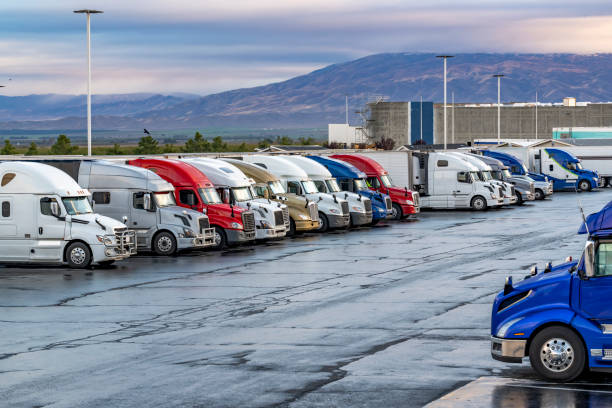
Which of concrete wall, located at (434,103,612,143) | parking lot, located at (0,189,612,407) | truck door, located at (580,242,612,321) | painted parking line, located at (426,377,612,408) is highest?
concrete wall, located at (434,103,612,143)

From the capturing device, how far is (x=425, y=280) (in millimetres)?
26656

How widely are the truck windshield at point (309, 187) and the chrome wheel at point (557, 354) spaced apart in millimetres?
30225

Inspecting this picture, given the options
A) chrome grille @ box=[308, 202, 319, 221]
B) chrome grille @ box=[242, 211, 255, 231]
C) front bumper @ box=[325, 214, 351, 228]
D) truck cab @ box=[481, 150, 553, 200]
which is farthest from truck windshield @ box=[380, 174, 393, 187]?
truck cab @ box=[481, 150, 553, 200]

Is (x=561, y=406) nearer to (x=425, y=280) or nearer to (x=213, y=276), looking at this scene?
(x=425, y=280)

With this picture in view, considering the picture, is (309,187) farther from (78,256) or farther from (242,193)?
(78,256)

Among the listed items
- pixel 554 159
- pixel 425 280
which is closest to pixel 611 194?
pixel 554 159

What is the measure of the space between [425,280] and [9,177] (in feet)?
41.9

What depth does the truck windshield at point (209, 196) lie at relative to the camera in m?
37.0

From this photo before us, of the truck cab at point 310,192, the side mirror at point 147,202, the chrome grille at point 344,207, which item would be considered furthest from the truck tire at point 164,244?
the chrome grille at point 344,207

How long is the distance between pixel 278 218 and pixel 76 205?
930 centimetres

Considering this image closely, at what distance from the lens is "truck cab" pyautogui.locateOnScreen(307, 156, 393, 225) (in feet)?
155

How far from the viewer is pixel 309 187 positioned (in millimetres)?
44906

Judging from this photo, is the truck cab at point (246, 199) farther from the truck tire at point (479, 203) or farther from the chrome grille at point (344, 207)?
the truck tire at point (479, 203)

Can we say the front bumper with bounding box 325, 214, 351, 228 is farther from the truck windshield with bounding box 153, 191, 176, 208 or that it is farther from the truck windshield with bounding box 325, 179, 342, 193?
the truck windshield with bounding box 153, 191, 176, 208
